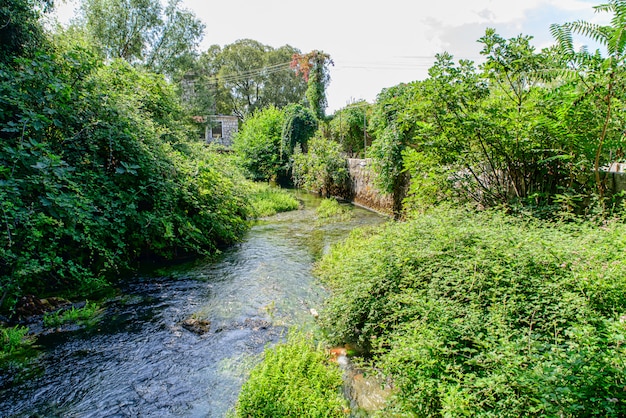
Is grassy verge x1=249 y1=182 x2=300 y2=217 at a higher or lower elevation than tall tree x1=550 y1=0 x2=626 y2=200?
lower

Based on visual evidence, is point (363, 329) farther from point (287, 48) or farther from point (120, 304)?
point (287, 48)

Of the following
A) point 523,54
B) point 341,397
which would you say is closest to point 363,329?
point 341,397

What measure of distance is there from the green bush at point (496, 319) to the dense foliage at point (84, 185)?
386 centimetres

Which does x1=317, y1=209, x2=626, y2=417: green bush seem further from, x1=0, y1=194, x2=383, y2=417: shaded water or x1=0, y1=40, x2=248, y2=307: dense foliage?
x1=0, y1=40, x2=248, y2=307: dense foliage

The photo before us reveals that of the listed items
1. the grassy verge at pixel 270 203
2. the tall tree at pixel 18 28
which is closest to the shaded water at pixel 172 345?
the tall tree at pixel 18 28

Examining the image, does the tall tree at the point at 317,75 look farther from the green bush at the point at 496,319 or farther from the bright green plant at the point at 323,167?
the green bush at the point at 496,319

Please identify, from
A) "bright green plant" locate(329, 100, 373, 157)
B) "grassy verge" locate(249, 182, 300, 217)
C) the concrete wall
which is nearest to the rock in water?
"grassy verge" locate(249, 182, 300, 217)

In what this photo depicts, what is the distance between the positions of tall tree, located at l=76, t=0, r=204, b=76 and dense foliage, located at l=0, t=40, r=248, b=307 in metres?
17.4

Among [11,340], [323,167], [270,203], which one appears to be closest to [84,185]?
[11,340]

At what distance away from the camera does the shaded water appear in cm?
331

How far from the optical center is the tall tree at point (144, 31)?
22016 mm

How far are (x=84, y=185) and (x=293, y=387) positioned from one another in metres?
4.72

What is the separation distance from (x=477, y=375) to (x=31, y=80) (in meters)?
6.76

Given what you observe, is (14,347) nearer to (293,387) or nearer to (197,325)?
(197,325)
